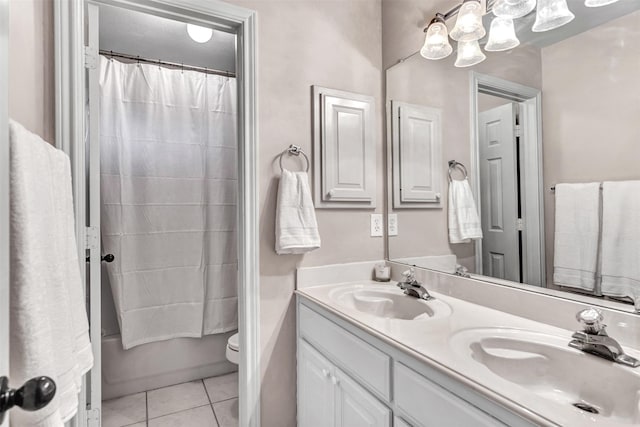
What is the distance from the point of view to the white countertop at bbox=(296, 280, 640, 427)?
24.9 inches

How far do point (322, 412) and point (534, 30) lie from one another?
166 cm

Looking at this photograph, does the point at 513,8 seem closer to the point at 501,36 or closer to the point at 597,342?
the point at 501,36

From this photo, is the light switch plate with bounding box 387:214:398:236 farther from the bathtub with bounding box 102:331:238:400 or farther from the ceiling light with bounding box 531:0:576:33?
the bathtub with bounding box 102:331:238:400

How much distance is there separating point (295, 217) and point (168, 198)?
3.89 feet

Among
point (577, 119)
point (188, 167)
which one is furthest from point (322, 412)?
point (188, 167)

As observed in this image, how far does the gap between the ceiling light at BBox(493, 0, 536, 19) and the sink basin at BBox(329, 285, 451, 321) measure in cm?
114

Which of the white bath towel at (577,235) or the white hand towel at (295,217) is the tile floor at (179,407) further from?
the white bath towel at (577,235)

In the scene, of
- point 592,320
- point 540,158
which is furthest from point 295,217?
point 592,320

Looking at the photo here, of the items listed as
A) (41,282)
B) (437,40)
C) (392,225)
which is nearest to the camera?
(41,282)

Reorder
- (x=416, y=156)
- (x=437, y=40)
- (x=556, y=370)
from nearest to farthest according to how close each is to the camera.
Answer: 1. (x=556, y=370)
2. (x=437, y=40)
3. (x=416, y=156)

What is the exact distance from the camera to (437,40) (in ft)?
5.00

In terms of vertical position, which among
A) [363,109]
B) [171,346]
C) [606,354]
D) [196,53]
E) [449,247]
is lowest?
[171,346]

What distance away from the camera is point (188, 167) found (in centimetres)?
234

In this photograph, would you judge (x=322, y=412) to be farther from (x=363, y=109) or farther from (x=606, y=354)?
(x=363, y=109)
